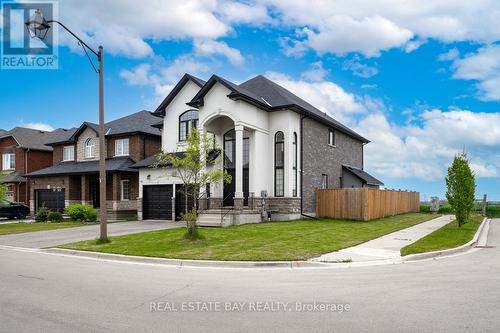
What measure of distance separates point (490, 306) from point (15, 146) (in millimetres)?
42157

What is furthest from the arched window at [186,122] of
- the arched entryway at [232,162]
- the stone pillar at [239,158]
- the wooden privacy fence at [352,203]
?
the wooden privacy fence at [352,203]

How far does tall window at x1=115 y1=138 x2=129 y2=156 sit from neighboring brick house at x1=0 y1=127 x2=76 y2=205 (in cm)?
1004

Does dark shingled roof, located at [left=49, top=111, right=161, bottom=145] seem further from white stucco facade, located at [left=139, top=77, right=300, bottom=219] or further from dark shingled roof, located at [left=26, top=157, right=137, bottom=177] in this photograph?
white stucco facade, located at [left=139, top=77, right=300, bottom=219]

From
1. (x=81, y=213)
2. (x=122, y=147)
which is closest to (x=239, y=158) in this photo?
(x=81, y=213)

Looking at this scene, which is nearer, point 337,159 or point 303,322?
point 303,322

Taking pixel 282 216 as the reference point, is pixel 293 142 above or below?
above

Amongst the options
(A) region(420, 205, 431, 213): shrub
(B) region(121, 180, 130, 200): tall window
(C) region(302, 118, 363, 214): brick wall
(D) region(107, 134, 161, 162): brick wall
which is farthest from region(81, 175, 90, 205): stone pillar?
(A) region(420, 205, 431, 213): shrub

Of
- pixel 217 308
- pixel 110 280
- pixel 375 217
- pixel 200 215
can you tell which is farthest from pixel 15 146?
pixel 217 308

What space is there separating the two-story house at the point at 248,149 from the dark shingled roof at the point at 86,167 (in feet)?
8.36

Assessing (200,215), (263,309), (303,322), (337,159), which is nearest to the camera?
(303,322)

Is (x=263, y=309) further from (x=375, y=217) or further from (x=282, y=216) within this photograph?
(x=375, y=217)

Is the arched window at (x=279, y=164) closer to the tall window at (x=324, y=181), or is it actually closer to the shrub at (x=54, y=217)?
the tall window at (x=324, y=181)

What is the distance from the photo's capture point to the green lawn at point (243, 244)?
40.4ft

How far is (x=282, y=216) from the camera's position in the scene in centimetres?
2417
